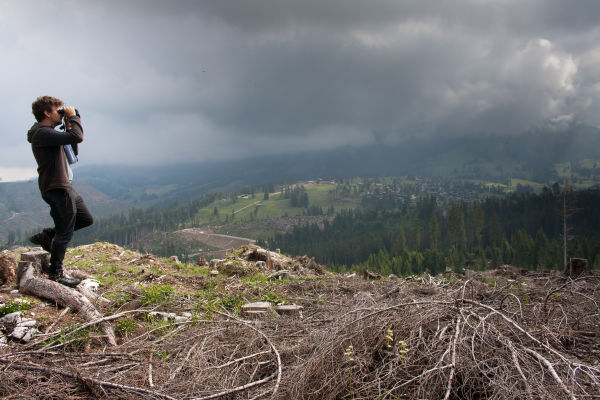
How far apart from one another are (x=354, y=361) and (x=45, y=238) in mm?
7957

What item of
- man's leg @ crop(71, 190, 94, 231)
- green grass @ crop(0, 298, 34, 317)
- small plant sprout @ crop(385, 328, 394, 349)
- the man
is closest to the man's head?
the man

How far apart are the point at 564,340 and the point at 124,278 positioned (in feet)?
36.5

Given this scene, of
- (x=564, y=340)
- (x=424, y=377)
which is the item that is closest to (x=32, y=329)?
(x=424, y=377)

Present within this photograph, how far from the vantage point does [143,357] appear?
4.86 meters

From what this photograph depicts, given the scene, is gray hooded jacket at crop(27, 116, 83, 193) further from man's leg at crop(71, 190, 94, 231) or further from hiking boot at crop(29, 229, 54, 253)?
hiking boot at crop(29, 229, 54, 253)

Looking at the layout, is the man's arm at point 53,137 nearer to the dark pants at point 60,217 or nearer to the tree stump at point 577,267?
the dark pants at point 60,217

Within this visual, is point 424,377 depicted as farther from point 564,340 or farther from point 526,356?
point 564,340

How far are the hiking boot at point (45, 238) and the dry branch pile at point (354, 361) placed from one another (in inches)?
139

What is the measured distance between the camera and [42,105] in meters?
6.84

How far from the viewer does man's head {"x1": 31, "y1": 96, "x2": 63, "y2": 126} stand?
6.82 meters

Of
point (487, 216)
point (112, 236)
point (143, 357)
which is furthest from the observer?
point (112, 236)

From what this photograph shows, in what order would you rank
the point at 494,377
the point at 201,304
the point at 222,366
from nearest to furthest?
1. the point at 494,377
2. the point at 222,366
3. the point at 201,304

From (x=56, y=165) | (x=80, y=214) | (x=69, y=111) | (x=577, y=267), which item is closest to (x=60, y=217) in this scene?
(x=80, y=214)

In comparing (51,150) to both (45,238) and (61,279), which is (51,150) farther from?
(61,279)
